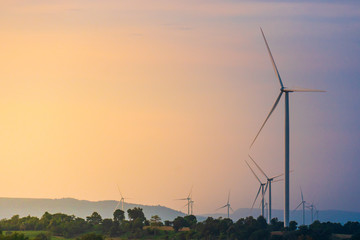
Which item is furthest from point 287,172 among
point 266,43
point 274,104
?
point 266,43

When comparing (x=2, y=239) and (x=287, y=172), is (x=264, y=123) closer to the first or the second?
(x=287, y=172)

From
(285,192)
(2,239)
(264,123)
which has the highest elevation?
(264,123)

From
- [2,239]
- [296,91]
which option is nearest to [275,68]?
[296,91]

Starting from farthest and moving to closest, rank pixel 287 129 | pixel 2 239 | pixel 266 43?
pixel 287 129 < pixel 266 43 < pixel 2 239

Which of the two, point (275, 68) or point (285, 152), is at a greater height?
point (275, 68)

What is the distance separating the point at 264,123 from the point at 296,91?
14.9 metres

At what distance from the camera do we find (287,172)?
197625mm

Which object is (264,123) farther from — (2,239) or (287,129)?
(2,239)

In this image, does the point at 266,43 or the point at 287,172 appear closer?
the point at 266,43

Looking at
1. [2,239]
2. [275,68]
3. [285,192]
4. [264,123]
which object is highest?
[275,68]

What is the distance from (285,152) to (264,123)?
13.6m

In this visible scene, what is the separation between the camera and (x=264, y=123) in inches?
7421

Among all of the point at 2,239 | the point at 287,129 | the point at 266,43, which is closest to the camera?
the point at 2,239

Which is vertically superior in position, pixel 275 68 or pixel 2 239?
pixel 275 68
